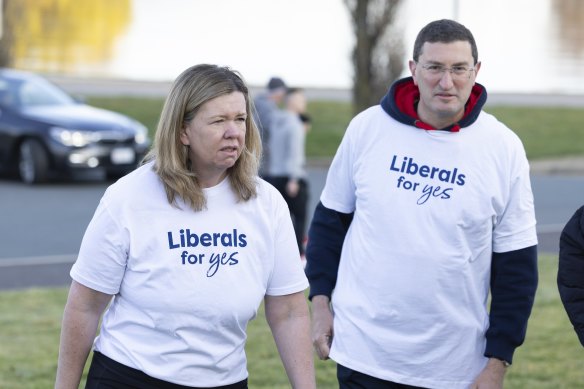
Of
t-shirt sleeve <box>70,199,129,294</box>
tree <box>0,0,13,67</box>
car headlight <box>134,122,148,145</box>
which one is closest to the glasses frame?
t-shirt sleeve <box>70,199,129,294</box>

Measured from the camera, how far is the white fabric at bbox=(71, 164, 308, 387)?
11.6 feet

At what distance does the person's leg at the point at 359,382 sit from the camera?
14.1 feet

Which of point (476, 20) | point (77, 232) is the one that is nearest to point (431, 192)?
point (77, 232)

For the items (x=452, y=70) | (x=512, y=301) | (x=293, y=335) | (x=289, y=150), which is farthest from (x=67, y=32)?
(x=293, y=335)

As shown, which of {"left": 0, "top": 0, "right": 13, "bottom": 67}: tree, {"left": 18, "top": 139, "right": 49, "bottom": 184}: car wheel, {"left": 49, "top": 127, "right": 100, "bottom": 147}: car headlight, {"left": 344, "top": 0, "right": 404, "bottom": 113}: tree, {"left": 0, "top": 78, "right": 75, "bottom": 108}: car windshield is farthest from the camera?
{"left": 0, "top": 0, "right": 13, "bottom": 67}: tree

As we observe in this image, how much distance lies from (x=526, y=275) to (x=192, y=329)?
125 centimetres

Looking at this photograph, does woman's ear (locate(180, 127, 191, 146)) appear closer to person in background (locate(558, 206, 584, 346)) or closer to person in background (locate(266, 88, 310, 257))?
person in background (locate(558, 206, 584, 346))

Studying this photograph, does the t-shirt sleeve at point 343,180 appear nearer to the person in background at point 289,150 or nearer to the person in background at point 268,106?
the person in background at point 289,150

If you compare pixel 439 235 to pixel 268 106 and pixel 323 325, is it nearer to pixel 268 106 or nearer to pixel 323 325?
pixel 323 325

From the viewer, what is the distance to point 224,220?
3.61 meters

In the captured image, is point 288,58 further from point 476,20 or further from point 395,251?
point 395,251

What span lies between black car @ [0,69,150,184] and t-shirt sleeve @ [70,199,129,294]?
1421cm

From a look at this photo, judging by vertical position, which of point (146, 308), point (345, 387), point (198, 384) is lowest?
point (345, 387)

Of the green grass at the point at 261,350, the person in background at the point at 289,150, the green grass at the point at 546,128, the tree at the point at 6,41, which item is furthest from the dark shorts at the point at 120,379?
the tree at the point at 6,41
